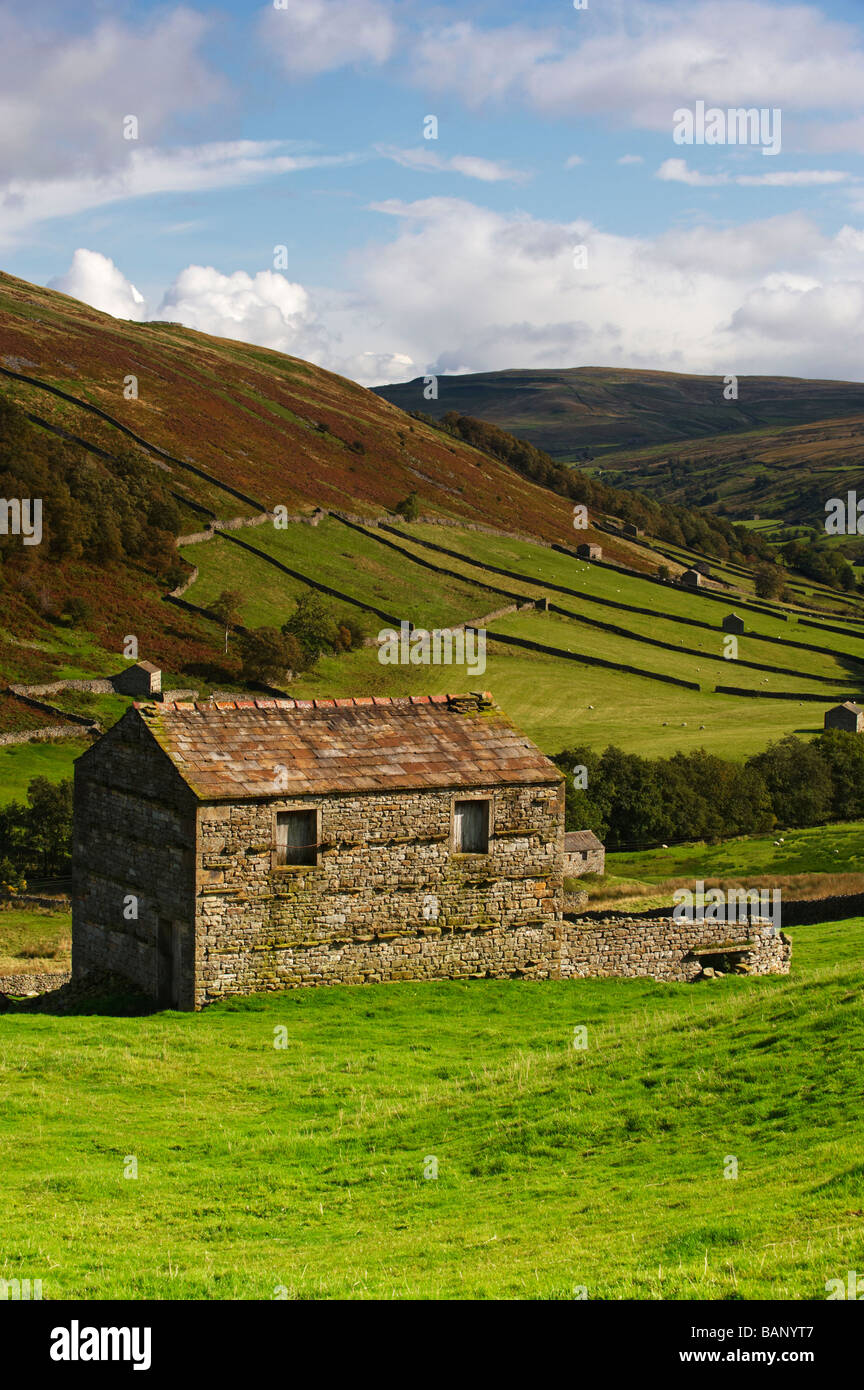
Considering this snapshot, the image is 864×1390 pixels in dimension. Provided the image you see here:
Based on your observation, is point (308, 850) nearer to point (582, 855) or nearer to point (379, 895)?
point (379, 895)

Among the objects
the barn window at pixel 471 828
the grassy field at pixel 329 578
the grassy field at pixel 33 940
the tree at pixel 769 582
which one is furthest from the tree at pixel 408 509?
the barn window at pixel 471 828

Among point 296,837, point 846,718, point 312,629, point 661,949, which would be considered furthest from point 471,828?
point 312,629

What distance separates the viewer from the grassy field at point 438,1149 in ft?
35.0

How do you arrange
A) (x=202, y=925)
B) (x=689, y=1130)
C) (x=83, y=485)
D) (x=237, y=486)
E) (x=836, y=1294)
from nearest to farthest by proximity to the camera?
(x=836, y=1294) < (x=689, y=1130) < (x=202, y=925) < (x=83, y=485) < (x=237, y=486)

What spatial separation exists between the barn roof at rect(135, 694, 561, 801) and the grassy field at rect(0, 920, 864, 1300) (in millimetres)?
4457

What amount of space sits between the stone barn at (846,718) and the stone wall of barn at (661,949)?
194ft

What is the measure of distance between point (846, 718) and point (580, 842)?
39.3 m

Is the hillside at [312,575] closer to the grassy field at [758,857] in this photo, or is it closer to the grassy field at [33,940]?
the grassy field at [33,940]

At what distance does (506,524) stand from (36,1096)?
127644mm

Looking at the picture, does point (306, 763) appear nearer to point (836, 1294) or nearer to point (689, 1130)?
point (689, 1130)

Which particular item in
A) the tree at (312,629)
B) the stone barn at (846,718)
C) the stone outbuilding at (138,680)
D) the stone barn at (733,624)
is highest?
the stone barn at (733,624)

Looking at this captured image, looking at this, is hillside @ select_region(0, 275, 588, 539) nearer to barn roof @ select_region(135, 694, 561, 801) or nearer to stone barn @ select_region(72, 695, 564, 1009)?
barn roof @ select_region(135, 694, 561, 801)

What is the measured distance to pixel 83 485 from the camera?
10362 cm

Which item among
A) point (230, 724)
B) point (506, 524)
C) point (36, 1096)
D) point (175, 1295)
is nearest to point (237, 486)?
point (506, 524)
